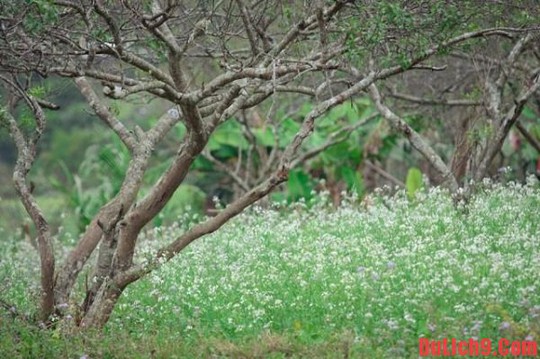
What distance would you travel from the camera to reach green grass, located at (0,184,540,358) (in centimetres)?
785

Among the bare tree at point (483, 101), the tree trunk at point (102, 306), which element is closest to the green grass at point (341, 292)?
the tree trunk at point (102, 306)

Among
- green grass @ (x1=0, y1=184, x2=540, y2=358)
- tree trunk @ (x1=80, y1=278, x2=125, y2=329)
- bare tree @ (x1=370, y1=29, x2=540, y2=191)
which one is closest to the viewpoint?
green grass @ (x1=0, y1=184, x2=540, y2=358)

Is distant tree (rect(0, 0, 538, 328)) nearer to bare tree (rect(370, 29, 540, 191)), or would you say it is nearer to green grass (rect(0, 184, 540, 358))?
green grass (rect(0, 184, 540, 358))

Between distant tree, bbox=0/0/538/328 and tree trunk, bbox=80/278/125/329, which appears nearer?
distant tree, bbox=0/0/538/328

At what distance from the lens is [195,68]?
16.6 metres

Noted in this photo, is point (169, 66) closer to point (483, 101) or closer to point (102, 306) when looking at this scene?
point (102, 306)

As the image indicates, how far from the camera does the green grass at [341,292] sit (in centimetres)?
785

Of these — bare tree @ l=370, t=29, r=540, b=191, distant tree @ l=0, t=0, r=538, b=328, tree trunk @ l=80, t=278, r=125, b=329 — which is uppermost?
bare tree @ l=370, t=29, r=540, b=191

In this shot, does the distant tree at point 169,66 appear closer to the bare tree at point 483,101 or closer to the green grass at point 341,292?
the green grass at point 341,292

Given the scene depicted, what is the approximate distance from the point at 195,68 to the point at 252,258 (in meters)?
6.26

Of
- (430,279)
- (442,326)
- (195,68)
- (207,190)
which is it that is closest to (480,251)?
(430,279)

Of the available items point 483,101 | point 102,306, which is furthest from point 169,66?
point 483,101

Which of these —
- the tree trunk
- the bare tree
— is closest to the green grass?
the tree trunk

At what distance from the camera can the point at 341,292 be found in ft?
28.8
